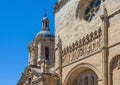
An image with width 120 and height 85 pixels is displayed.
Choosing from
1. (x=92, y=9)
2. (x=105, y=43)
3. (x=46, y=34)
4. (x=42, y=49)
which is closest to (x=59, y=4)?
(x=92, y=9)

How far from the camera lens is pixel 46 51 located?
1554 inches

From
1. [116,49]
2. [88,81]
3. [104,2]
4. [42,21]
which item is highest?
[42,21]

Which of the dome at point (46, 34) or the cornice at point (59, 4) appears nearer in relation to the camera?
the cornice at point (59, 4)

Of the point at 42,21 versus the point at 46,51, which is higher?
the point at 42,21

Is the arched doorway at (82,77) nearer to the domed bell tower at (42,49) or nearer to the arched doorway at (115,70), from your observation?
the arched doorway at (115,70)

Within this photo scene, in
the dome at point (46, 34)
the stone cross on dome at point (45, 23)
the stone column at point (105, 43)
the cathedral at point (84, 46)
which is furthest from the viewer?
the stone cross on dome at point (45, 23)

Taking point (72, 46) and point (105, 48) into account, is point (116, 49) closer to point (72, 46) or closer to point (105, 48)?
point (105, 48)

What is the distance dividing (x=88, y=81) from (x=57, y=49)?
15.3ft

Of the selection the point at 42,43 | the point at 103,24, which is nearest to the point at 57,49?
the point at 103,24

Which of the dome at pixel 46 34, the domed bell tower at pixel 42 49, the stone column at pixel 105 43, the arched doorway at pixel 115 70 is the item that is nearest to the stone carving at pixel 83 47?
the stone column at pixel 105 43

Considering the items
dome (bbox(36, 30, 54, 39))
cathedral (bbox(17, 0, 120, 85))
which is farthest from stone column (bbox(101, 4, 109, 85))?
dome (bbox(36, 30, 54, 39))

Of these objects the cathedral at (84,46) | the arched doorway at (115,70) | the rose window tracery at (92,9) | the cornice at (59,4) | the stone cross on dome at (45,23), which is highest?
the stone cross on dome at (45,23)

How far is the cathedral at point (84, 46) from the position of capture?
2158 centimetres

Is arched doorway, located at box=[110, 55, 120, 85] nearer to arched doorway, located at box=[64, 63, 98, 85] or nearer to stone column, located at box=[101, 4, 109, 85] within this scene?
stone column, located at box=[101, 4, 109, 85]
